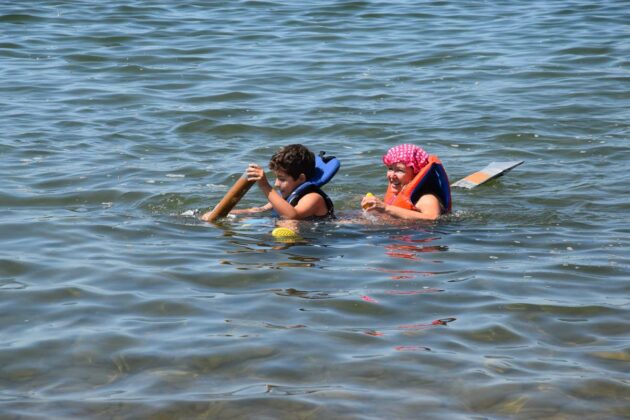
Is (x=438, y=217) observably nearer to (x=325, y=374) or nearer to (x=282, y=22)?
(x=325, y=374)

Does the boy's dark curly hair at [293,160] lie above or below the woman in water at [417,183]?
above

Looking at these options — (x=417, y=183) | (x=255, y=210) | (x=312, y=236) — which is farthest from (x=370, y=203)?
(x=255, y=210)

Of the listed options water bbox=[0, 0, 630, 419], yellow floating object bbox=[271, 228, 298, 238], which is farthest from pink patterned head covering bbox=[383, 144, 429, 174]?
yellow floating object bbox=[271, 228, 298, 238]

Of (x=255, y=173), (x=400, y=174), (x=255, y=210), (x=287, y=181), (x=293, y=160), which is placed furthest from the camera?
(x=255, y=210)

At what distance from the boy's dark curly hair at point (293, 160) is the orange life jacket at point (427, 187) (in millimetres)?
858

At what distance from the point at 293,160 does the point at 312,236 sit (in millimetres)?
726

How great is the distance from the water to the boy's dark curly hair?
531mm

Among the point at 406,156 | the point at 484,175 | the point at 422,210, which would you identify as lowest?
the point at 484,175

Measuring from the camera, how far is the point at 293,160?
8.83 meters

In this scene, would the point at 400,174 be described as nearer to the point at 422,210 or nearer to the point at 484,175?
the point at 422,210

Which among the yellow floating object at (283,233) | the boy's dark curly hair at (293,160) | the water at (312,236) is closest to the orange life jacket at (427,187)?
the water at (312,236)

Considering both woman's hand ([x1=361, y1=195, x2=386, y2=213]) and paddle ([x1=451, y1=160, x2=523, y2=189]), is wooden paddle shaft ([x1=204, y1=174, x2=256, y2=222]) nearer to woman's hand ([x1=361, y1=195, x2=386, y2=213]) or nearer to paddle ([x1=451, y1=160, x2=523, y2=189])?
woman's hand ([x1=361, y1=195, x2=386, y2=213])

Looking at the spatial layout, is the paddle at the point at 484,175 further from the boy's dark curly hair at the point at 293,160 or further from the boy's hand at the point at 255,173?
the boy's hand at the point at 255,173

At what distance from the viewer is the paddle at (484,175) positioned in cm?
1038
